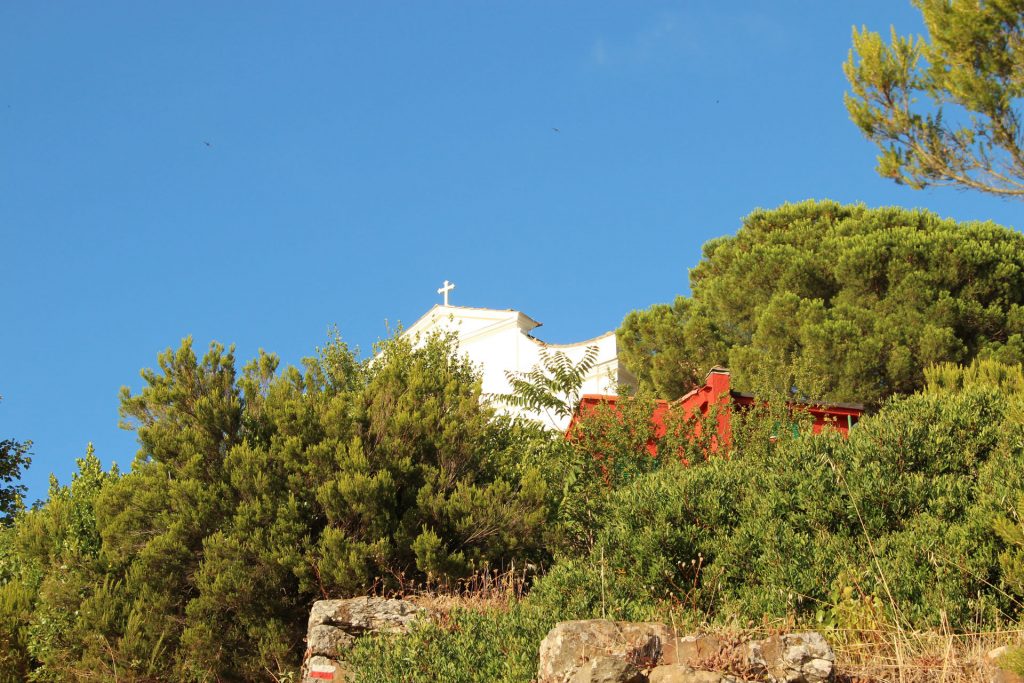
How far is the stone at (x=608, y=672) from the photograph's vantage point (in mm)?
6297

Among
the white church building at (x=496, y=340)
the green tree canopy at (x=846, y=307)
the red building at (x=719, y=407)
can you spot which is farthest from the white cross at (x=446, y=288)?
the red building at (x=719, y=407)

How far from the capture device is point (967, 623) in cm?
762

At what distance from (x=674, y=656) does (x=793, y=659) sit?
0.77 metres

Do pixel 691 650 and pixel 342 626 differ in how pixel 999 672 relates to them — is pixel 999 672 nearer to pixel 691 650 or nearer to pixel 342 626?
pixel 691 650

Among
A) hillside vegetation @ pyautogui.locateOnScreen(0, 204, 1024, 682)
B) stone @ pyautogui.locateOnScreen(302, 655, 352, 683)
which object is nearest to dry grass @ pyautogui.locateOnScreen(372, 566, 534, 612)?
hillside vegetation @ pyautogui.locateOnScreen(0, 204, 1024, 682)

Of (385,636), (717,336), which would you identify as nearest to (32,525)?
(385,636)

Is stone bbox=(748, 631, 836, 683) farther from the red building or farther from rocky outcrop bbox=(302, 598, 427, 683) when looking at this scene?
the red building

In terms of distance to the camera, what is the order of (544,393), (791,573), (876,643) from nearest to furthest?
(876,643) → (791,573) → (544,393)

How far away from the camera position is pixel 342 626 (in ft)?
30.1

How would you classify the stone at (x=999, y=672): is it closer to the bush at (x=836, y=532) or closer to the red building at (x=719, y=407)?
the bush at (x=836, y=532)

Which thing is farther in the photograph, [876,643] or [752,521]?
[752,521]

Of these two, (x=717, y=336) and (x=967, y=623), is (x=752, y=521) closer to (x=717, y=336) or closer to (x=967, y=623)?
(x=967, y=623)

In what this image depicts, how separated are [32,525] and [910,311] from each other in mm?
15904

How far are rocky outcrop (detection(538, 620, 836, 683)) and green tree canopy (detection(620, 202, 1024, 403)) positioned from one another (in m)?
9.84
